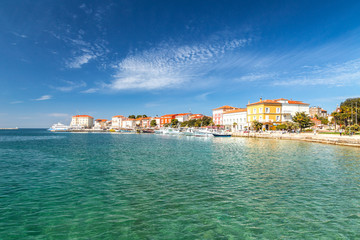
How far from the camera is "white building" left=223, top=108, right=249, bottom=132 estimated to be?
85.2m

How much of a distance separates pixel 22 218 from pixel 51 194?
109 inches

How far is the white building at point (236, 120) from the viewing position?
85.2 m

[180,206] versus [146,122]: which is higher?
[146,122]

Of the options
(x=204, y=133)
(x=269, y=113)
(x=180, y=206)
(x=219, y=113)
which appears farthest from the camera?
(x=219, y=113)

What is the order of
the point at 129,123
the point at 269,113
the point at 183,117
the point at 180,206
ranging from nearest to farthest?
the point at 180,206 < the point at 269,113 < the point at 183,117 < the point at 129,123

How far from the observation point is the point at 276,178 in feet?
43.5

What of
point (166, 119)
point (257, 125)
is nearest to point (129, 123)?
point (166, 119)

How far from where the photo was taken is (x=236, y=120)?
297ft

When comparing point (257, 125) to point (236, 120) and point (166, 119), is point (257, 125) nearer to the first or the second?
point (236, 120)

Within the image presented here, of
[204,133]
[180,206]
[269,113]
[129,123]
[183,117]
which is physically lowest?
[180,206]

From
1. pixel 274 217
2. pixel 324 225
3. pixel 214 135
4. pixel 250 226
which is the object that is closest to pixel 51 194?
pixel 250 226

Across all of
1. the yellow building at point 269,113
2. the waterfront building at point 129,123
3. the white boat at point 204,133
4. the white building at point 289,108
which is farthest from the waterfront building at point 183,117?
the white building at point 289,108

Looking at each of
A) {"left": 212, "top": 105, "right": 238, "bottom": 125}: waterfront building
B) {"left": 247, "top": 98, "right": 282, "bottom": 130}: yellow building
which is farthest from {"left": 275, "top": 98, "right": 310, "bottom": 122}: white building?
{"left": 212, "top": 105, "right": 238, "bottom": 125}: waterfront building

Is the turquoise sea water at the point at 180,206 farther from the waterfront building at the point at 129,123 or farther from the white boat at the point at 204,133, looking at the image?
the waterfront building at the point at 129,123
